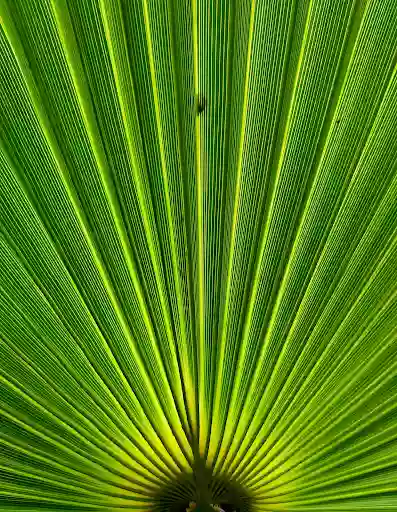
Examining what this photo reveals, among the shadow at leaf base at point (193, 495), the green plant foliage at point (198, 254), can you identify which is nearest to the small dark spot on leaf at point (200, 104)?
the green plant foliage at point (198, 254)

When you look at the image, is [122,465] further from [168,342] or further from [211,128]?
[211,128]

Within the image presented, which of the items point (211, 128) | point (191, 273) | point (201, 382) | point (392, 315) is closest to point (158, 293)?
point (191, 273)

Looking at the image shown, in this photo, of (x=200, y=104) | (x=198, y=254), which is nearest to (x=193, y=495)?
(x=198, y=254)

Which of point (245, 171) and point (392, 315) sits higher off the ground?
point (245, 171)

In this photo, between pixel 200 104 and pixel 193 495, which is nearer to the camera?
pixel 200 104

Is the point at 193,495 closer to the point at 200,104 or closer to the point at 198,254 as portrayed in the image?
the point at 198,254

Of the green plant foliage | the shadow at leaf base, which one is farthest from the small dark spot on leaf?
the shadow at leaf base

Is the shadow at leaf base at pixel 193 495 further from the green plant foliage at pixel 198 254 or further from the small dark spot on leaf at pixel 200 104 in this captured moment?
the small dark spot on leaf at pixel 200 104

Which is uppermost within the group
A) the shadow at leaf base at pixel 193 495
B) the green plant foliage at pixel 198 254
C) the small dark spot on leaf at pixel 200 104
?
the small dark spot on leaf at pixel 200 104
